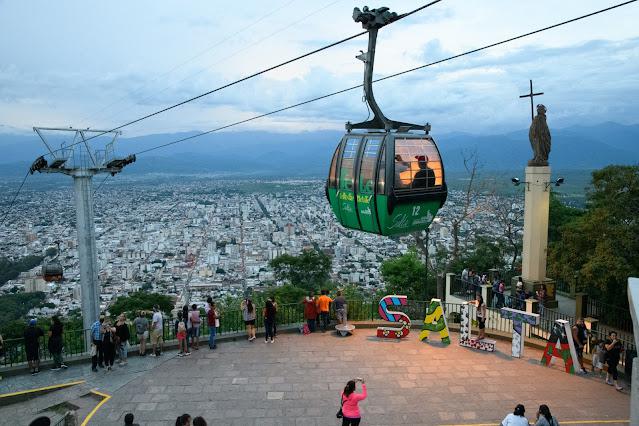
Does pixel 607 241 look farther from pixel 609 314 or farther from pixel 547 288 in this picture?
pixel 547 288

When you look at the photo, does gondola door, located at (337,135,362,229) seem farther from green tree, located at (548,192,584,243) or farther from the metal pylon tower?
green tree, located at (548,192,584,243)

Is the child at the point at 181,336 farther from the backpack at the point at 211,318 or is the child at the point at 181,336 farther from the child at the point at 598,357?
the child at the point at 598,357

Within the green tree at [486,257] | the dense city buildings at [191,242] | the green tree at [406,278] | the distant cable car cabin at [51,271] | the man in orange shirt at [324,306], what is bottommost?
the dense city buildings at [191,242]

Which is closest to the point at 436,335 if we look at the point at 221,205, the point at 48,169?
the point at 48,169

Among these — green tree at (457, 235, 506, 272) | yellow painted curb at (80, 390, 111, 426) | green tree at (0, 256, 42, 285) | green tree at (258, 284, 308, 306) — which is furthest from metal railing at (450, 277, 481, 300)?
green tree at (0, 256, 42, 285)

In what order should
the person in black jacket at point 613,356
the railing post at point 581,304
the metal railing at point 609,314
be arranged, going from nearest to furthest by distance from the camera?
1. the person in black jacket at point 613,356
2. the metal railing at point 609,314
3. the railing post at point 581,304

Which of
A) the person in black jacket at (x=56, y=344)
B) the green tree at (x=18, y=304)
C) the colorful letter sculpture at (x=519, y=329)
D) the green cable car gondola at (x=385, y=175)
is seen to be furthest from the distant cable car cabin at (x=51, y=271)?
the green tree at (x=18, y=304)

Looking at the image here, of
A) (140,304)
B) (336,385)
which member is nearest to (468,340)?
(336,385)
